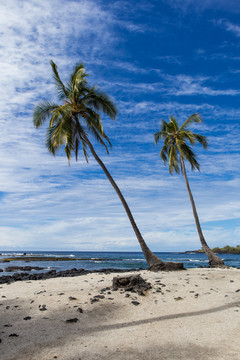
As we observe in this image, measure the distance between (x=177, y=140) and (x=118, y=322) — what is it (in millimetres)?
18729

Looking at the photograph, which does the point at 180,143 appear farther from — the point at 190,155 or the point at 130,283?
the point at 130,283

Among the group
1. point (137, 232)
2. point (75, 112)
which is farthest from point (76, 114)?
point (137, 232)

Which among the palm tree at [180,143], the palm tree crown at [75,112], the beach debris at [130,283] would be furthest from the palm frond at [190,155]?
the beach debris at [130,283]

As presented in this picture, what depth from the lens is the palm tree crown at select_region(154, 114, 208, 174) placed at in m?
24.1

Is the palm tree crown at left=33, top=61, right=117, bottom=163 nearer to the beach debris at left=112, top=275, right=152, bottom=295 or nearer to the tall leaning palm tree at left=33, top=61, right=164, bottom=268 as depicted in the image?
the tall leaning palm tree at left=33, top=61, right=164, bottom=268

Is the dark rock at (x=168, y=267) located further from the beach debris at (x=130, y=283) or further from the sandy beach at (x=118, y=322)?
the beach debris at (x=130, y=283)

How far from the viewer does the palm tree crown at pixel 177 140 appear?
24.1 meters

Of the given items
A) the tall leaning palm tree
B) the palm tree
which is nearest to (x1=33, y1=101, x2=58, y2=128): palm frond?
the tall leaning palm tree

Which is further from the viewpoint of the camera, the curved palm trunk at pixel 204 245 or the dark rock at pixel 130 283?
the curved palm trunk at pixel 204 245

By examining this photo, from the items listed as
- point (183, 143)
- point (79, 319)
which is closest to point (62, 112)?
point (183, 143)

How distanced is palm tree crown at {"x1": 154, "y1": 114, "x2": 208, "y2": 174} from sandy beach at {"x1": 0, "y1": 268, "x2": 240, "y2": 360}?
14.4 m

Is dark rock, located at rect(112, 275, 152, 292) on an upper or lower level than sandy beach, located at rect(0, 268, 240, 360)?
upper

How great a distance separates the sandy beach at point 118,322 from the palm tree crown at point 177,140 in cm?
1441

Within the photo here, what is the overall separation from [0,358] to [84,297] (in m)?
4.00
